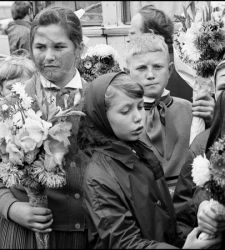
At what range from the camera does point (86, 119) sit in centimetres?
295

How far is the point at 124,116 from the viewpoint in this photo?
9.23 feet

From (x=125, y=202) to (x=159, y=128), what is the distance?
1149mm

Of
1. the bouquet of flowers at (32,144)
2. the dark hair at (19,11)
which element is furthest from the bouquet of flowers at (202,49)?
the dark hair at (19,11)

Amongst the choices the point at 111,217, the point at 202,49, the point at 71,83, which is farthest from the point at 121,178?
the point at 202,49

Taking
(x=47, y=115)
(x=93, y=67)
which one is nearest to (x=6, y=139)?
(x=47, y=115)

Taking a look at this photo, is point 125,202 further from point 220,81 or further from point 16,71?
point 16,71

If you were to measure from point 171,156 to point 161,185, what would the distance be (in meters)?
0.82

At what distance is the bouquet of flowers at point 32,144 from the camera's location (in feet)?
9.23

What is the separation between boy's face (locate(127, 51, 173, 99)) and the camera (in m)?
3.80

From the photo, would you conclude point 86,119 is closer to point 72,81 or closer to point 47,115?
point 47,115

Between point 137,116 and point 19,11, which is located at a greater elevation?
point 137,116

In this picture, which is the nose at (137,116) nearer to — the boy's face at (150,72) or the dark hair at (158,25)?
the boy's face at (150,72)

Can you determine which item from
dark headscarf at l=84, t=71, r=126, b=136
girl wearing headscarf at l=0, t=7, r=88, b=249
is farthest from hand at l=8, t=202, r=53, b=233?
dark headscarf at l=84, t=71, r=126, b=136

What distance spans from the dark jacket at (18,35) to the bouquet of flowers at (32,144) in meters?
3.92
